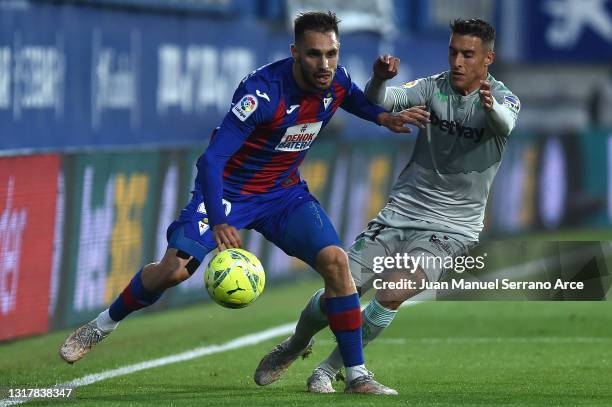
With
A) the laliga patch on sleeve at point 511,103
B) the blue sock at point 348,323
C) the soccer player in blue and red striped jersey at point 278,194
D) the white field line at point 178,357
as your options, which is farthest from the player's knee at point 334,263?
the white field line at point 178,357

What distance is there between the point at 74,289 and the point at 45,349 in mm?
1177

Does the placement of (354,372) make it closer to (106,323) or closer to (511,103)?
(106,323)

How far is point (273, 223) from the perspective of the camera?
9.25 metres

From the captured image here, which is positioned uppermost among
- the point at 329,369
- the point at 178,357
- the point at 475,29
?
the point at 475,29

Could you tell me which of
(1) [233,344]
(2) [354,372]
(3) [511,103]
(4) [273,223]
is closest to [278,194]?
(4) [273,223]

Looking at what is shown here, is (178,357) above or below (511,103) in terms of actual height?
below

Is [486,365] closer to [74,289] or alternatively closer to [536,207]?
[74,289]

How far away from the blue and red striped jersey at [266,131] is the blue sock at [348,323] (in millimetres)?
887

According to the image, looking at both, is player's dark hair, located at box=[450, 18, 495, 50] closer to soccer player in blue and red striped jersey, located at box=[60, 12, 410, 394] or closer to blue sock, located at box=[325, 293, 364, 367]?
soccer player in blue and red striped jersey, located at box=[60, 12, 410, 394]

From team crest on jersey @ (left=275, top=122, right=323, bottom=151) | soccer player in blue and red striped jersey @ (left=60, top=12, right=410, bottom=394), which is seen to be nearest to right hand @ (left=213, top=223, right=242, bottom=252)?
soccer player in blue and red striped jersey @ (left=60, top=12, right=410, bottom=394)

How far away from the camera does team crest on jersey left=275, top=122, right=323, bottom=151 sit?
9078 mm

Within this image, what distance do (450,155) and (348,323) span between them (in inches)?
53.6

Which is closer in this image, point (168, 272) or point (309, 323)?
point (168, 272)

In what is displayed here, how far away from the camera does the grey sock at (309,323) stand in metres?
9.26
